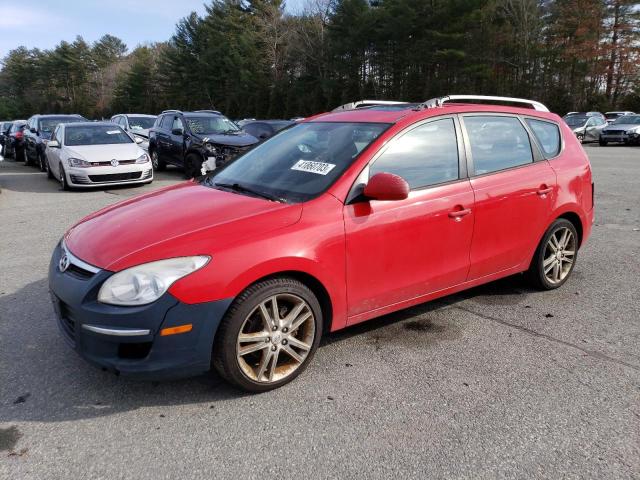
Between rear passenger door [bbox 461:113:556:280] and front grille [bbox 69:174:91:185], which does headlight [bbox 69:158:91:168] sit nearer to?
front grille [bbox 69:174:91:185]

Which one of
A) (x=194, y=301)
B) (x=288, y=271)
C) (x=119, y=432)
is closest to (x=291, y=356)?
(x=288, y=271)

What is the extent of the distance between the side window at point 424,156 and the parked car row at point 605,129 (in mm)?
23226

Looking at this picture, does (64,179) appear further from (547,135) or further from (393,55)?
(393,55)

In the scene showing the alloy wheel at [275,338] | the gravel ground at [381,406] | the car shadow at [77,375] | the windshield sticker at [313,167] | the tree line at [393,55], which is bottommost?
the gravel ground at [381,406]

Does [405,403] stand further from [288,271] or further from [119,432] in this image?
[119,432]

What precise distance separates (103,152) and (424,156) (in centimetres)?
956

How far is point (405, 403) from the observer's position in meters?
3.02

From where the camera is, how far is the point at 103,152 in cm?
1149

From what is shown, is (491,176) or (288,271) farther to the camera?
(491,176)

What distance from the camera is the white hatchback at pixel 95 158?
37.1 ft

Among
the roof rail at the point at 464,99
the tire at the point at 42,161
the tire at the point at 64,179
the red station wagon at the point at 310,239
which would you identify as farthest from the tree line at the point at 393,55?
the red station wagon at the point at 310,239

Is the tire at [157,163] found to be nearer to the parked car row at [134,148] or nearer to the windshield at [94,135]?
the parked car row at [134,148]

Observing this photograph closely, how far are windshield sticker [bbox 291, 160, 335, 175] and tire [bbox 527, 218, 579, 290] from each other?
2.19m

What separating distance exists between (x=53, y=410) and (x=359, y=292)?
192 centimetres
